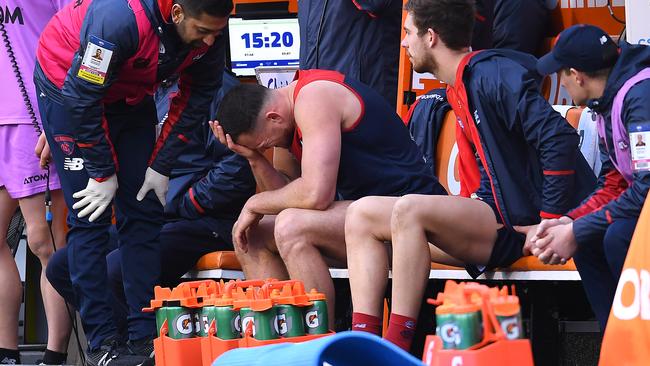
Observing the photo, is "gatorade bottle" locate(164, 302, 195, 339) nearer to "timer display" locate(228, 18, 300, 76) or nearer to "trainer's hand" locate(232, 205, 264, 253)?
"trainer's hand" locate(232, 205, 264, 253)

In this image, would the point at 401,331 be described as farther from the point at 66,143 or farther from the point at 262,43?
the point at 262,43

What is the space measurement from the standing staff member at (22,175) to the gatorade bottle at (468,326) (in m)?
3.37

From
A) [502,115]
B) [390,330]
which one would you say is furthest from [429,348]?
[502,115]

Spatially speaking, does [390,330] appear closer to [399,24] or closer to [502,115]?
[502,115]

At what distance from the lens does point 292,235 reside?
441 centimetres

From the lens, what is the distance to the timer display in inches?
329

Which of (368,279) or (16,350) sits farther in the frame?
(16,350)

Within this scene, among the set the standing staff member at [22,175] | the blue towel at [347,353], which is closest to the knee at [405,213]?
the blue towel at [347,353]

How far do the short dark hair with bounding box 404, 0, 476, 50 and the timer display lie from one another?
3.80 m

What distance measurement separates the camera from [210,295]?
398cm

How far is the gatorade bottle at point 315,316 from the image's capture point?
3.63 m

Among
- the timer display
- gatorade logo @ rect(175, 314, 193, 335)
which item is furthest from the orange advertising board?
the timer display

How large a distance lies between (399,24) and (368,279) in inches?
86.0

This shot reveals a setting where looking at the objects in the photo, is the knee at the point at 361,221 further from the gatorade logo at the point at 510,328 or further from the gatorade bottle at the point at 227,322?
the gatorade logo at the point at 510,328
